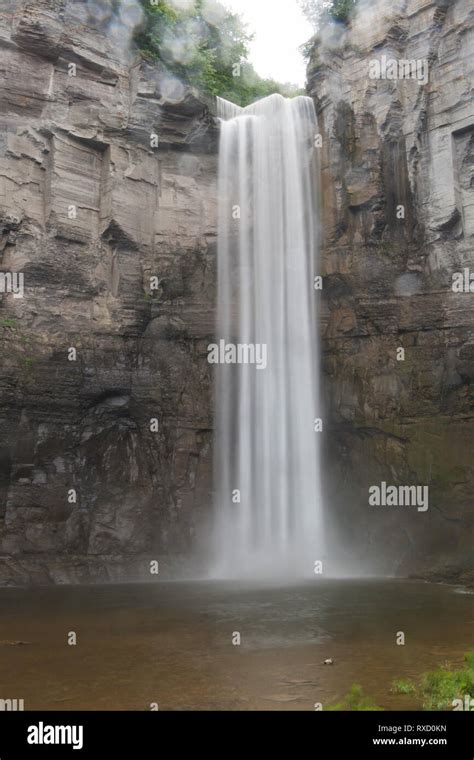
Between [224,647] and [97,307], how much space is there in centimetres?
1591

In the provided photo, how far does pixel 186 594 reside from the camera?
17422mm

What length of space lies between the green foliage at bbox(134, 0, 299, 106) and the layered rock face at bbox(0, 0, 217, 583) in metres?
1.12

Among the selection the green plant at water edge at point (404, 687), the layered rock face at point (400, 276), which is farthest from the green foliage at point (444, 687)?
the layered rock face at point (400, 276)

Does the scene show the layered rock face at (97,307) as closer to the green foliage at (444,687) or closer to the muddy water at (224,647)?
the muddy water at (224,647)

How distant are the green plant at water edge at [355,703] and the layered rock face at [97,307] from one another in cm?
1576

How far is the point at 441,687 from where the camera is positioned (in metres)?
7.52

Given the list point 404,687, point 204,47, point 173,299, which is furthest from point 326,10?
point 404,687

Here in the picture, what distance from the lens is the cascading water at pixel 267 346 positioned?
23922 millimetres

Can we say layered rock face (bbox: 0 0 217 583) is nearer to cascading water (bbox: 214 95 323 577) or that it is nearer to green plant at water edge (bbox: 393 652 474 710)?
cascading water (bbox: 214 95 323 577)

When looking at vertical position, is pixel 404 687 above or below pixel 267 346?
below

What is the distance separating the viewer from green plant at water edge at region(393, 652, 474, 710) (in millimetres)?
7168

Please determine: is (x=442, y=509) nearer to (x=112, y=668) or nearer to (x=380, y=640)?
(x=380, y=640)

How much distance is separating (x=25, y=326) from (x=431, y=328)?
13.4 m

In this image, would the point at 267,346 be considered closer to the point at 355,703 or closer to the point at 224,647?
the point at 224,647
